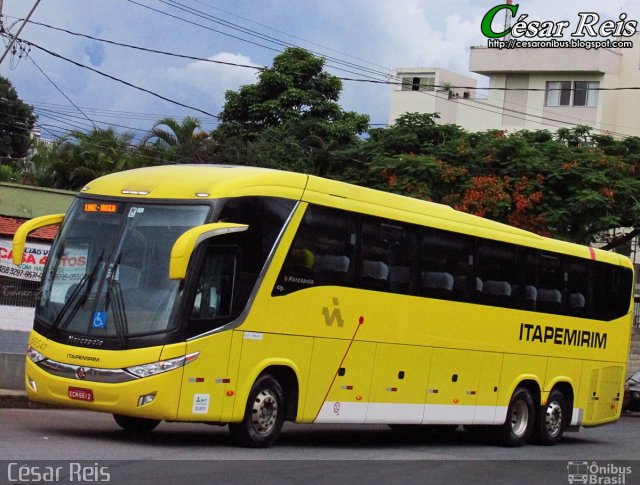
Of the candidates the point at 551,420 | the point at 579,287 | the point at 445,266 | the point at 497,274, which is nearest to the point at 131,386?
the point at 445,266

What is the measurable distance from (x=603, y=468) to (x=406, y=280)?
3.64 metres

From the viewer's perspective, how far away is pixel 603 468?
14.8 meters

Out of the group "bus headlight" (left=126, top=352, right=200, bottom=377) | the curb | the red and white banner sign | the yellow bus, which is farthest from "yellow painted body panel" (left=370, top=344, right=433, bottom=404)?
the red and white banner sign

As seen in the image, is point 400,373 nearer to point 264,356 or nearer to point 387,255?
point 387,255

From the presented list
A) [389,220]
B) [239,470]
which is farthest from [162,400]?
[389,220]

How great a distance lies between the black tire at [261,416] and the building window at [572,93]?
1649 inches

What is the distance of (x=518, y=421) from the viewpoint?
1850 cm

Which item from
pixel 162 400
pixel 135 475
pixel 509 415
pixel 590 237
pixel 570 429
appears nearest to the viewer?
pixel 135 475

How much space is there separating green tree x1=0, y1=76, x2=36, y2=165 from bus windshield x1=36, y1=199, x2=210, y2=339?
57745 mm

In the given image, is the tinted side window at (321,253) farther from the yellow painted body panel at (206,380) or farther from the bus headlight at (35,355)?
the bus headlight at (35,355)

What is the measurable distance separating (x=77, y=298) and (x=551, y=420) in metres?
9.66

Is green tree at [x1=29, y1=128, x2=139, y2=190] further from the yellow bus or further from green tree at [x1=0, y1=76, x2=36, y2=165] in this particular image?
the yellow bus

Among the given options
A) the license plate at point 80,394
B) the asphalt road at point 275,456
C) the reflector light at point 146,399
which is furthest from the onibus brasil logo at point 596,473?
the license plate at point 80,394

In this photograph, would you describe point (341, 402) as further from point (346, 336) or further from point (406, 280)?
point (406, 280)
